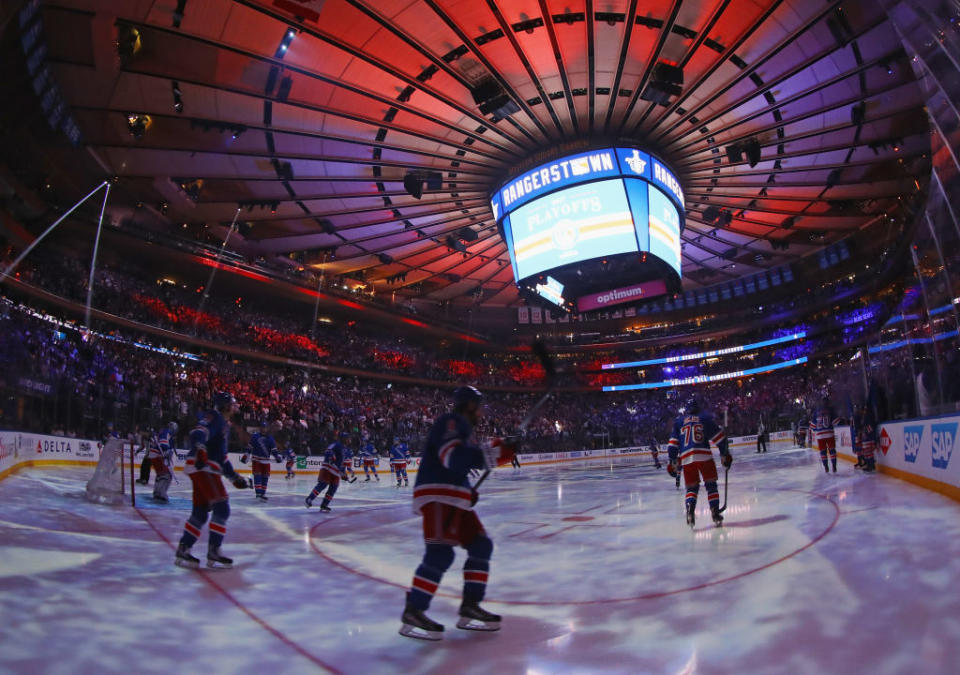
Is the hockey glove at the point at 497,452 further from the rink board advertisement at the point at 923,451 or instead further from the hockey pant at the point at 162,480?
the hockey pant at the point at 162,480

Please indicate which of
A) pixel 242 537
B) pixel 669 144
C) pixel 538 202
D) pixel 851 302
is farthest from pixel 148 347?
pixel 851 302

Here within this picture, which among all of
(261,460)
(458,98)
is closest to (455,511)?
(261,460)

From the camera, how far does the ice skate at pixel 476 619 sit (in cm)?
429

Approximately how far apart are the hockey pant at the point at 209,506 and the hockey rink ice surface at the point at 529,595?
1.46 ft

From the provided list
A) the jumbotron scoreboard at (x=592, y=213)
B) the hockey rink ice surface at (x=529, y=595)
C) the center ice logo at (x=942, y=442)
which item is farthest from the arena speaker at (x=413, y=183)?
the center ice logo at (x=942, y=442)

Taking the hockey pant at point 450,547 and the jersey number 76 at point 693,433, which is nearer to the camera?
the hockey pant at point 450,547

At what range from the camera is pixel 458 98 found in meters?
17.7

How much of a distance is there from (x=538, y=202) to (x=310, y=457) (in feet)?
50.7

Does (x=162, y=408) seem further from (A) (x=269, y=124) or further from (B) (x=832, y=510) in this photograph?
(B) (x=832, y=510)

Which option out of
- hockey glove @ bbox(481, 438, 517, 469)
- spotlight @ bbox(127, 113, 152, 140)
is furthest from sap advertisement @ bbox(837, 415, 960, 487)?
spotlight @ bbox(127, 113, 152, 140)

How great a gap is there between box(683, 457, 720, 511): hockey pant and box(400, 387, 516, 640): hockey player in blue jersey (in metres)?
5.23

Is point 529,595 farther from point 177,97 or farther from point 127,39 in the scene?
point 177,97

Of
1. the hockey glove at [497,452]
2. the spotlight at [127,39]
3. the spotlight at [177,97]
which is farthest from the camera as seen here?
the spotlight at [177,97]

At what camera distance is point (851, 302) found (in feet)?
147
